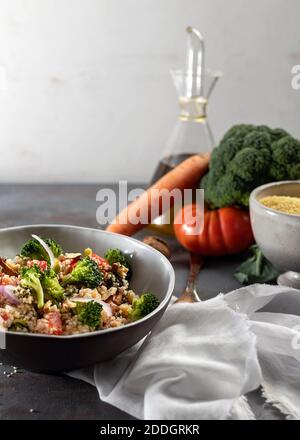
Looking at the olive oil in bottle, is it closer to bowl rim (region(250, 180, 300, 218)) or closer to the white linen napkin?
bowl rim (region(250, 180, 300, 218))

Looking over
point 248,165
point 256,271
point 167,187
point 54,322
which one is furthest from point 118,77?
point 54,322

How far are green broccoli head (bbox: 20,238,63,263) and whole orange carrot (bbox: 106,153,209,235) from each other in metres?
0.52

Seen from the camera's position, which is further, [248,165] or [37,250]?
[248,165]

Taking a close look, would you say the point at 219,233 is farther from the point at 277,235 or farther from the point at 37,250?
the point at 37,250

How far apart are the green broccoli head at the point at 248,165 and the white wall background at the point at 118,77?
572 millimetres

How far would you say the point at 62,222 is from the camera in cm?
186

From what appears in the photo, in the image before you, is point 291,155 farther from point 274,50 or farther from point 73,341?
point 73,341

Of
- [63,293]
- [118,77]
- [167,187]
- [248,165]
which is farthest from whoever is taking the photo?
[118,77]

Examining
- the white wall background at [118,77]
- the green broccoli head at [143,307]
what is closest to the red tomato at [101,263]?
the green broccoli head at [143,307]

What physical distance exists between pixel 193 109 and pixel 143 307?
0.88 metres

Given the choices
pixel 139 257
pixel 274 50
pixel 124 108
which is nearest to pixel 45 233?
pixel 139 257

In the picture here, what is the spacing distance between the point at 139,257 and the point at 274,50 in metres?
1.17
